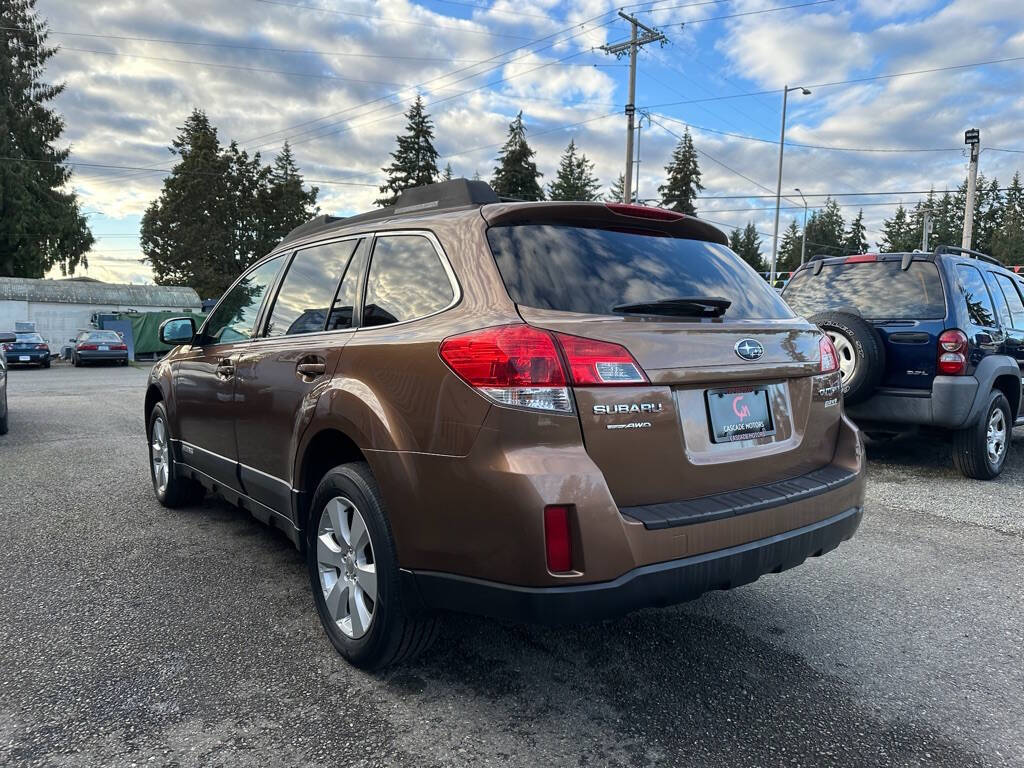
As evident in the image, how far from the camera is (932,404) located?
19.8 ft

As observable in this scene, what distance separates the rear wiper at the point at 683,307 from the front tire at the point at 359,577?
1.13 m

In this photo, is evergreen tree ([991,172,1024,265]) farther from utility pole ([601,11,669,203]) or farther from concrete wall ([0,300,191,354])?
concrete wall ([0,300,191,354])

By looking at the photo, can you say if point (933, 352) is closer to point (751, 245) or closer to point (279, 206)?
point (279, 206)

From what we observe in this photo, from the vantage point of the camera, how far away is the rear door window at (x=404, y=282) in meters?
2.71

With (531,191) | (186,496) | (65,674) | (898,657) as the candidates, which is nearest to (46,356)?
(186,496)

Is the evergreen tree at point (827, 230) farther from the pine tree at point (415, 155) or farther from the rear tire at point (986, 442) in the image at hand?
the rear tire at point (986, 442)

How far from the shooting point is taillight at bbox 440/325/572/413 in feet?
7.41

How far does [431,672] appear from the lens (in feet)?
9.24

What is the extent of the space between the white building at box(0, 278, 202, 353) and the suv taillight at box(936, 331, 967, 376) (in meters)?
36.3

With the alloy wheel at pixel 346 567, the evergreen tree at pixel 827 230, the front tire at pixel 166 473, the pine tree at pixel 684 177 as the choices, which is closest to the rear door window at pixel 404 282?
the alloy wheel at pixel 346 567

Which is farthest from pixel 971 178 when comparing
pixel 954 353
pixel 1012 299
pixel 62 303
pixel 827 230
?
pixel 827 230

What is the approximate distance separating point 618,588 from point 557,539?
0.25 metres

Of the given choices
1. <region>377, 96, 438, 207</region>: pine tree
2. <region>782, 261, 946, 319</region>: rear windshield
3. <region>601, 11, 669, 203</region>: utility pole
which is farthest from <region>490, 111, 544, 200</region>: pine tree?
<region>782, 261, 946, 319</region>: rear windshield

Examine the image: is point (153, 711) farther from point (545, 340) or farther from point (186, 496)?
point (186, 496)
